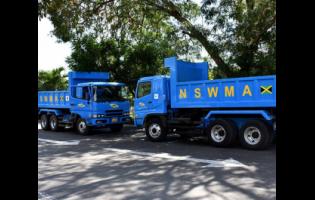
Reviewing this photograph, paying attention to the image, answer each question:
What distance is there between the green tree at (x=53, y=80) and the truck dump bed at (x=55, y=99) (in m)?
9.99

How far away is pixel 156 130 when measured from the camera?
38.8ft

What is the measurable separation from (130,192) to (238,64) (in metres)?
10.2

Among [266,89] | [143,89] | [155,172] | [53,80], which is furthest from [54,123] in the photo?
[53,80]

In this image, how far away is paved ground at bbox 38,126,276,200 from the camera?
17.7ft

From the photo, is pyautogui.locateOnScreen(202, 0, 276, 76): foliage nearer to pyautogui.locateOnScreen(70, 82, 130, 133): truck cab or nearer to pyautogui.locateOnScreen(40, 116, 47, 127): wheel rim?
pyautogui.locateOnScreen(70, 82, 130, 133): truck cab

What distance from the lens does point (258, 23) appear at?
1276 cm

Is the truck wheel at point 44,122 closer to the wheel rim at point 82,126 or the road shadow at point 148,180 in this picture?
the wheel rim at point 82,126

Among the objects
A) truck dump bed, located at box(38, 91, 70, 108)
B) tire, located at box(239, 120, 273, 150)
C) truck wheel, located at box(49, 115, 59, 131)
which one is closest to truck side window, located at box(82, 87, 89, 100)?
truck dump bed, located at box(38, 91, 70, 108)

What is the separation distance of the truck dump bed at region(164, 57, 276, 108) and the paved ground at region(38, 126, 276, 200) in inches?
55.4

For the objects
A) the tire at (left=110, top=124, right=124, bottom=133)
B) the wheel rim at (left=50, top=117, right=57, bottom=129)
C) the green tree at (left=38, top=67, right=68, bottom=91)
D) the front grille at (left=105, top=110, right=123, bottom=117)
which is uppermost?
the green tree at (left=38, top=67, right=68, bottom=91)

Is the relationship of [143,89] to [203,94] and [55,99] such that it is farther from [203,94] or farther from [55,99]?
[55,99]

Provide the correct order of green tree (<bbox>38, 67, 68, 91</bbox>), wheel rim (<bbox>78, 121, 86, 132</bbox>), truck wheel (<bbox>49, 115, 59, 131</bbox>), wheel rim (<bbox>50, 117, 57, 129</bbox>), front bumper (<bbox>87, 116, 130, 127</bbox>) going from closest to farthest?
front bumper (<bbox>87, 116, 130, 127</bbox>), wheel rim (<bbox>78, 121, 86, 132</bbox>), truck wheel (<bbox>49, 115, 59, 131</bbox>), wheel rim (<bbox>50, 117, 57, 129</bbox>), green tree (<bbox>38, 67, 68, 91</bbox>)

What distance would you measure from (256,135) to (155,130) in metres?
3.78
